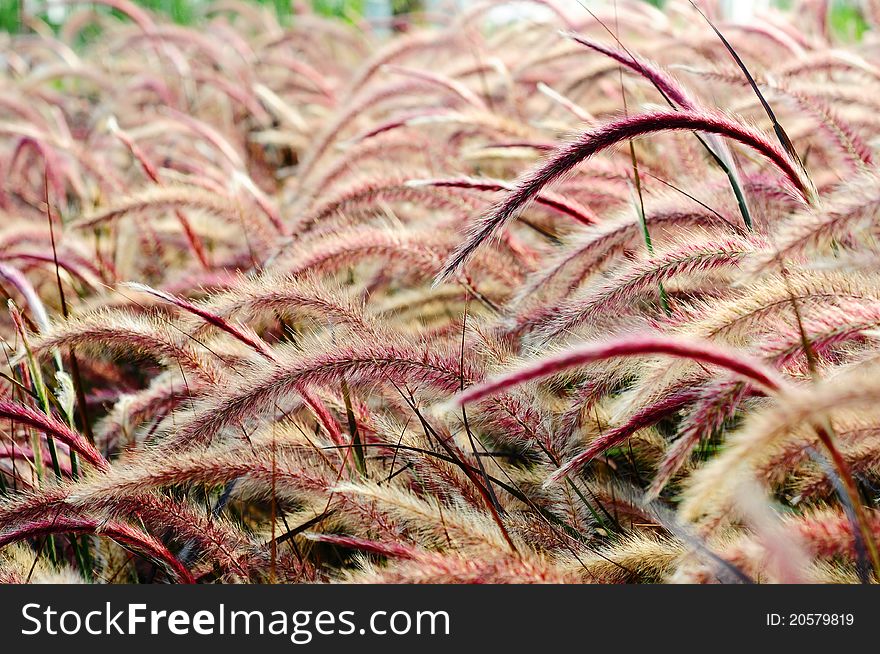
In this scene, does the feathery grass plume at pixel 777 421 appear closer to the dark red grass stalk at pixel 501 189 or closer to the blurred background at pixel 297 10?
the dark red grass stalk at pixel 501 189

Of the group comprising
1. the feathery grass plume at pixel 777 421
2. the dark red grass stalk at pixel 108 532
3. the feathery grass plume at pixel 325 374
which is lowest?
the feathery grass plume at pixel 777 421

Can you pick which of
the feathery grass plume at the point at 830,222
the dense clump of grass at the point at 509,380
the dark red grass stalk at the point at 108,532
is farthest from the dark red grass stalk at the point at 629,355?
the dark red grass stalk at the point at 108,532

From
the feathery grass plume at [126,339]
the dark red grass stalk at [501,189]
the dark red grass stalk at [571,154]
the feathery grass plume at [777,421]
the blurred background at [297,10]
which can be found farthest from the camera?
the blurred background at [297,10]

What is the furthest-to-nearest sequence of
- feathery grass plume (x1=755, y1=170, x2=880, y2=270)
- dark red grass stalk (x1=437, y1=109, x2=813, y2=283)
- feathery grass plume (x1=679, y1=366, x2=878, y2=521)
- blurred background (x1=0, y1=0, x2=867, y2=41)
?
1. blurred background (x1=0, y1=0, x2=867, y2=41)
2. dark red grass stalk (x1=437, y1=109, x2=813, y2=283)
3. feathery grass plume (x1=755, y1=170, x2=880, y2=270)
4. feathery grass plume (x1=679, y1=366, x2=878, y2=521)

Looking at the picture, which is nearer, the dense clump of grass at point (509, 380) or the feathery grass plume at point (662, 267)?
the dense clump of grass at point (509, 380)

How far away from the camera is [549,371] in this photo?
0.71 meters

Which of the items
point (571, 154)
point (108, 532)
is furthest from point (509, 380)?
point (108, 532)

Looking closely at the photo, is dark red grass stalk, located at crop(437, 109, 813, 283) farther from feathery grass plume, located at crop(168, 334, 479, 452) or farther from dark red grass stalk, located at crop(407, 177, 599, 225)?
dark red grass stalk, located at crop(407, 177, 599, 225)

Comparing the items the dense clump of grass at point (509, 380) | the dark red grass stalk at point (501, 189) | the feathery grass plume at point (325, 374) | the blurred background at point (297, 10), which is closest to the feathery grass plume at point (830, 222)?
the dense clump of grass at point (509, 380)

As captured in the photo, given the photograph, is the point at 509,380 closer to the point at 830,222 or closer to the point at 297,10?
the point at 830,222

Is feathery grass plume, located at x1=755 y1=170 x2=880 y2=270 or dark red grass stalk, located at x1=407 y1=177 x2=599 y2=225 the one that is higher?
dark red grass stalk, located at x1=407 y1=177 x2=599 y2=225

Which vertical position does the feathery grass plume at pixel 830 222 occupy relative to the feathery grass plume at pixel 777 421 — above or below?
above

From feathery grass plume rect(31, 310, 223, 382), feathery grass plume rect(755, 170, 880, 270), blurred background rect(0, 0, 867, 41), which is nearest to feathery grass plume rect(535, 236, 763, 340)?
feathery grass plume rect(755, 170, 880, 270)

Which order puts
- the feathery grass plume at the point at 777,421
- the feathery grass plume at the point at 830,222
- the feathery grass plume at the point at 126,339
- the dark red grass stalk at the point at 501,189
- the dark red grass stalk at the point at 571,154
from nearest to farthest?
1. the feathery grass plume at the point at 777,421
2. the feathery grass plume at the point at 830,222
3. the dark red grass stalk at the point at 571,154
4. the feathery grass plume at the point at 126,339
5. the dark red grass stalk at the point at 501,189
